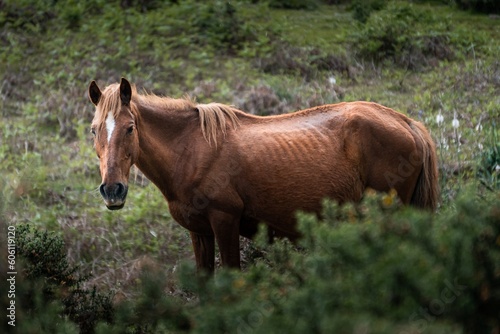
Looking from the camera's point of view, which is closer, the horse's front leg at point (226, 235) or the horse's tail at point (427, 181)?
the horse's front leg at point (226, 235)

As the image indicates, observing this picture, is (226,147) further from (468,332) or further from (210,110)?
(468,332)

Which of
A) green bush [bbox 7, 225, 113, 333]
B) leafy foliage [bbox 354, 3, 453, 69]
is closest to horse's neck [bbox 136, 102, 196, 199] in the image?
green bush [bbox 7, 225, 113, 333]

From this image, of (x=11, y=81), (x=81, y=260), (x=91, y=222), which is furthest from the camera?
(x=11, y=81)

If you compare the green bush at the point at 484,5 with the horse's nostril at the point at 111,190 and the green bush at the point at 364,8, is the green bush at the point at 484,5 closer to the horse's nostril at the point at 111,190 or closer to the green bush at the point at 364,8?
the green bush at the point at 364,8

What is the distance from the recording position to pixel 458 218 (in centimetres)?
366

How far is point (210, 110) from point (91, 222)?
2327 millimetres

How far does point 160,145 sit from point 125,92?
1.77 ft

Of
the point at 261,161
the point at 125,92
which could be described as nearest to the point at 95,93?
the point at 125,92

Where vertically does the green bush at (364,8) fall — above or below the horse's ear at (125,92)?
below

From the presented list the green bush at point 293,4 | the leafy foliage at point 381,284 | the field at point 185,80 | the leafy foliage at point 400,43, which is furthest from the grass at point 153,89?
the leafy foliage at point 381,284

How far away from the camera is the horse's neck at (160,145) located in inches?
238

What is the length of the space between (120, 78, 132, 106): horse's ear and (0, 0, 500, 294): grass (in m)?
1.84

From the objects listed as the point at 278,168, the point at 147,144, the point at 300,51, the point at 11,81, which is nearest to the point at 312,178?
the point at 278,168

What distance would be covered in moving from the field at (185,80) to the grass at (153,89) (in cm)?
2
